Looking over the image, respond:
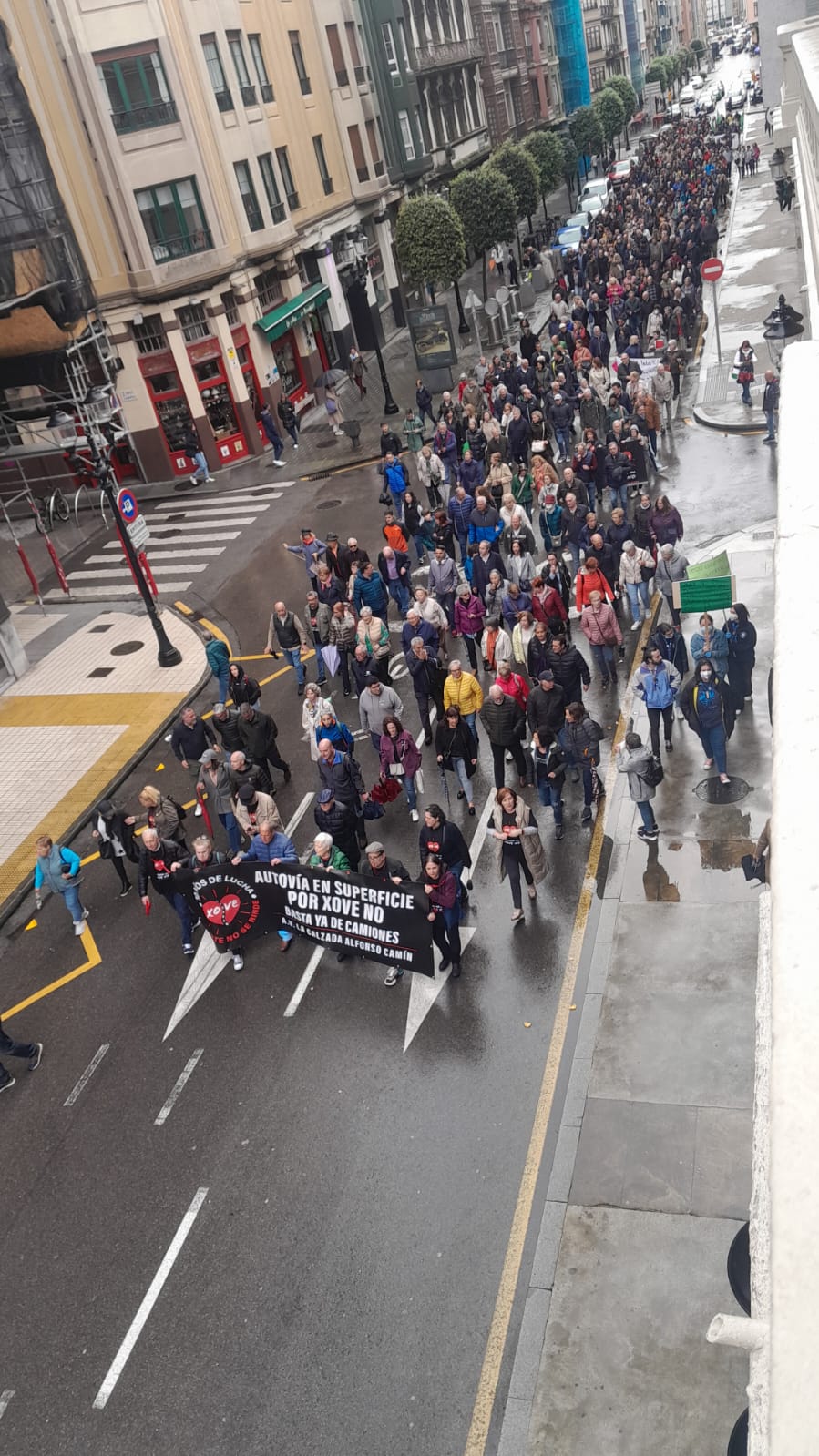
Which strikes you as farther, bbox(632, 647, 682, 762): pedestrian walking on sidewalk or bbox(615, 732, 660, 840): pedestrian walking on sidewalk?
bbox(632, 647, 682, 762): pedestrian walking on sidewalk

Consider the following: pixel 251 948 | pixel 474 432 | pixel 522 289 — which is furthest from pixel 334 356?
pixel 251 948

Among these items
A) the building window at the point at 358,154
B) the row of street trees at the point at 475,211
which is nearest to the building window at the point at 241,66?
the row of street trees at the point at 475,211

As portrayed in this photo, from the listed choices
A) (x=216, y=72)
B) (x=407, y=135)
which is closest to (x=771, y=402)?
(x=216, y=72)

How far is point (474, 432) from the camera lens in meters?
24.5

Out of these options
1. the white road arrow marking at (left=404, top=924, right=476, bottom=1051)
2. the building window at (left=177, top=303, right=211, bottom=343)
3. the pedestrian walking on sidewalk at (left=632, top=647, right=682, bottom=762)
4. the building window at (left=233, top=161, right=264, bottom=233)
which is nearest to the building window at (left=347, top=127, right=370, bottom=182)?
the building window at (left=233, top=161, right=264, bottom=233)

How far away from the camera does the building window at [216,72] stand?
104 ft

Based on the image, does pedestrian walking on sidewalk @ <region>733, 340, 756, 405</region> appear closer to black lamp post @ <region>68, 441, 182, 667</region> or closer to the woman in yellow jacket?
black lamp post @ <region>68, 441, 182, 667</region>

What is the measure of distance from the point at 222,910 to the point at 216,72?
95.9ft

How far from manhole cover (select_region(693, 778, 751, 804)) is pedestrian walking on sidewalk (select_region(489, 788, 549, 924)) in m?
2.41

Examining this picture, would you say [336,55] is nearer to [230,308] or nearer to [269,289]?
[269,289]

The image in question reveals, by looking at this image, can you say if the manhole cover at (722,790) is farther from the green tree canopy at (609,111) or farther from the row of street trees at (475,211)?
the green tree canopy at (609,111)

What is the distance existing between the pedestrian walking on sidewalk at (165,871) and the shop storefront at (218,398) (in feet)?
77.2

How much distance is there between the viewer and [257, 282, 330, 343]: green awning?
114 ft

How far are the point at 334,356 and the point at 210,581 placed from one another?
20174mm
